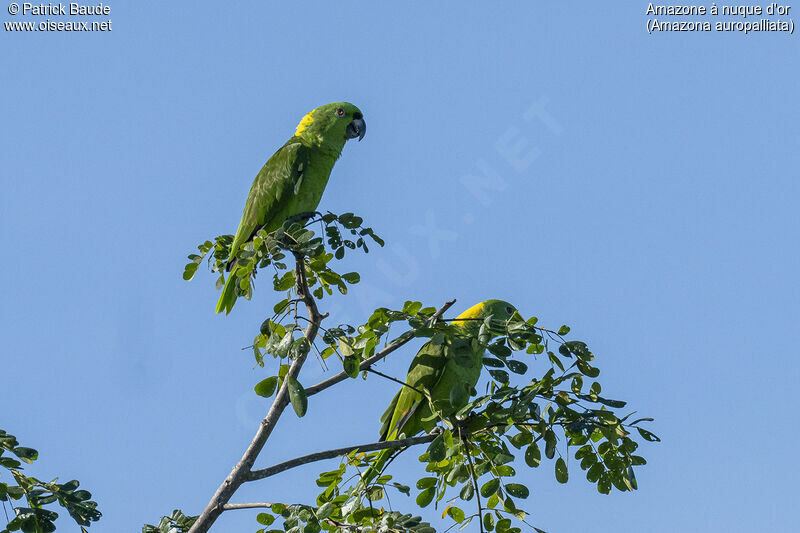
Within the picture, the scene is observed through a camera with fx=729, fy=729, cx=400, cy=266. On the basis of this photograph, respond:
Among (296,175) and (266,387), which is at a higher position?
(296,175)

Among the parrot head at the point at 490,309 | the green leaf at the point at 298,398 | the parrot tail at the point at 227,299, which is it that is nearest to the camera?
Result: the green leaf at the point at 298,398

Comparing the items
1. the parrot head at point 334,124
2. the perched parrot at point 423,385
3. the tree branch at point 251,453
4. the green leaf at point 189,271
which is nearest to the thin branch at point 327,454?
the tree branch at point 251,453

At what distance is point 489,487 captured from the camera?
3.22 meters

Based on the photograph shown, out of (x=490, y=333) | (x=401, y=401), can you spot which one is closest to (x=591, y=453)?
(x=490, y=333)

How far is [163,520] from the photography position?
3.85 m

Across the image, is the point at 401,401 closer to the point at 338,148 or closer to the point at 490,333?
the point at 490,333

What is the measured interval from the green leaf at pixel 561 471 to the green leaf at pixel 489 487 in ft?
0.97

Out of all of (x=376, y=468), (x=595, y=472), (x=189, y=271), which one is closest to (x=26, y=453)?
(x=189, y=271)

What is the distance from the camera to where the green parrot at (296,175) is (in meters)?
5.08

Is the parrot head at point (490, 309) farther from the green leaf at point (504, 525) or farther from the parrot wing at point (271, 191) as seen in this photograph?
the green leaf at point (504, 525)

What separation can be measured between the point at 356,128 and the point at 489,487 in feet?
11.3

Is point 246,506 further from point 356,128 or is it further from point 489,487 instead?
point 356,128

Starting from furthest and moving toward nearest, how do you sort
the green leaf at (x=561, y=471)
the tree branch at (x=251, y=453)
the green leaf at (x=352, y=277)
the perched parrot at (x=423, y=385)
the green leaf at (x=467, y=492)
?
1. the perched parrot at (x=423, y=385)
2. the green leaf at (x=352, y=277)
3. the tree branch at (x=251, y=453)
4. the green leaf at (x=561, y=471)
5. the green leaf at (x=467, y=492)

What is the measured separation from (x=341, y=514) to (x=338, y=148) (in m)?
3.07
